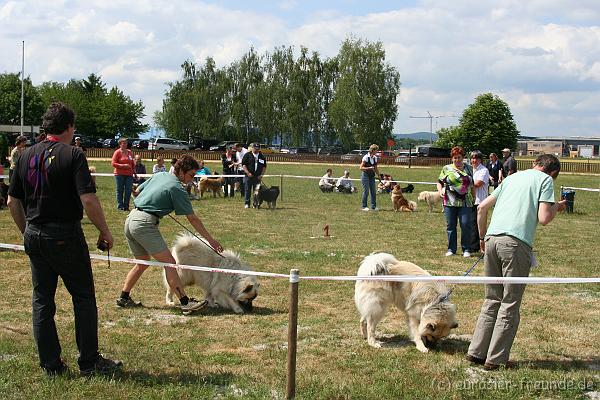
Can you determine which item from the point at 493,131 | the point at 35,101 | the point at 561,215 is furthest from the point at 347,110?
the point at 561,215

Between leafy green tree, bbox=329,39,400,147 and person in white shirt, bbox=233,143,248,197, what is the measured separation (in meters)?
47.1

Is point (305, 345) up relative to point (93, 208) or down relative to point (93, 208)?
down

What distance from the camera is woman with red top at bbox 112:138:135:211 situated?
15.9m

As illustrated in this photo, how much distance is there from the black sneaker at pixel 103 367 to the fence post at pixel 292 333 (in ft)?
4.63

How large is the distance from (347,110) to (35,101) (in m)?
35.3

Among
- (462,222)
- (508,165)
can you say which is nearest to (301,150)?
(508,165)

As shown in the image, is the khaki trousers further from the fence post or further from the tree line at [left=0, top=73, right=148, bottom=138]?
the tree line at [left=0, top=73, right=148, bottom=138]

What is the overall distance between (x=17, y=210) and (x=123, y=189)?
38.6ft

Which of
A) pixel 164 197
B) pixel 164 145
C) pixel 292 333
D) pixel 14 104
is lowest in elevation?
pixel 292 333

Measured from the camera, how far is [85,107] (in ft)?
255

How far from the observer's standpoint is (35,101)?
73.6 meters

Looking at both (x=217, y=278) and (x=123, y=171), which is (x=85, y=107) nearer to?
(x=123, y=171)

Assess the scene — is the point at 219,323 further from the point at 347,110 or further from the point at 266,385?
the point at 347,110

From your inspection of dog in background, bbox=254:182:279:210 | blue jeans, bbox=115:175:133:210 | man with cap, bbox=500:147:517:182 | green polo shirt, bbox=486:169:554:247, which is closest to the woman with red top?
blue jeans, bbox=115:175:133:210
